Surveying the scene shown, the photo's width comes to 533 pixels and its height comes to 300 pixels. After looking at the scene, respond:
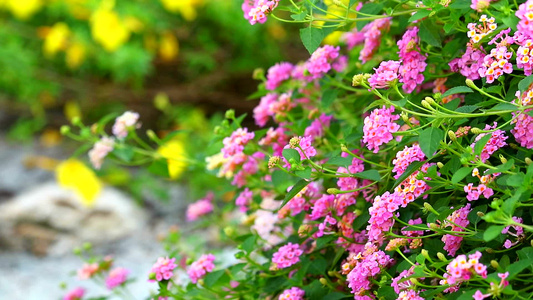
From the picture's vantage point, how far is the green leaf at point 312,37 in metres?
0.97

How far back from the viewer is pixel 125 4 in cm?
311

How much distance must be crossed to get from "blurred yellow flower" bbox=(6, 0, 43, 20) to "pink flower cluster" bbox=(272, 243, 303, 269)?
238 centimetres

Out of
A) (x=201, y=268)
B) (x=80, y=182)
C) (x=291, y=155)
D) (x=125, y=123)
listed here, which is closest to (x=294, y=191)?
(x=291, y=155)

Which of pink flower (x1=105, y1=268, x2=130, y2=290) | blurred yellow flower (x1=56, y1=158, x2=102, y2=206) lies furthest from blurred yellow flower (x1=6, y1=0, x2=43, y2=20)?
pink flower (x1=105, y1=268, x2=130, y2=290)

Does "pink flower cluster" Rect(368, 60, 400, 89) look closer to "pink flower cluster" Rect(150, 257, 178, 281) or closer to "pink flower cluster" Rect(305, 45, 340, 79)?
"pink flower cluster" Rect(305, 45, 340, 79)

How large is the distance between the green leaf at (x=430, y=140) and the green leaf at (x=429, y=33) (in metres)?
0.22

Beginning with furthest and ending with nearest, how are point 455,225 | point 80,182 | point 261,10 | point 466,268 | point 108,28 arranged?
1. point 108,28
2. point 80,182
3. point 261,10
4. point 455,225
5. point 466,268

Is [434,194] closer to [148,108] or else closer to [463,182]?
[463,182]

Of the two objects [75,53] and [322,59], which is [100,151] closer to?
[322,59]

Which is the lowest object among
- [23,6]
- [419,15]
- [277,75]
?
[419,15]

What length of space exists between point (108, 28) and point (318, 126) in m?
1.99

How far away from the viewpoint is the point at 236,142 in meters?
1.17

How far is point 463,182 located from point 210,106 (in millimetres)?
A: 2774

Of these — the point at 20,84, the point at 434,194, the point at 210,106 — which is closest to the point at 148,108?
the point at 210,106
